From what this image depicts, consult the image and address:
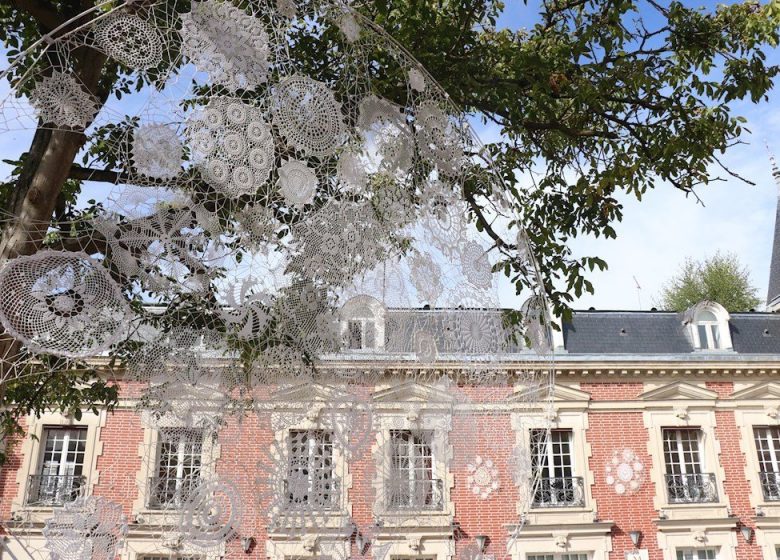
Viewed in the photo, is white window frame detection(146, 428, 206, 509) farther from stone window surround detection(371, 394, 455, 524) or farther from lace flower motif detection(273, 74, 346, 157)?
lace flower motif detection(273, 74, 346, 157)

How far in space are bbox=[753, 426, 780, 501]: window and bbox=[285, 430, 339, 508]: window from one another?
1556 cm

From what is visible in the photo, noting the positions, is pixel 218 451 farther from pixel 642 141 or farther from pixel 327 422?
pixel 642 141

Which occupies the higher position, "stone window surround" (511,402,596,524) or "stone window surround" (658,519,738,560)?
"stone window surround" (511,402,596,524)

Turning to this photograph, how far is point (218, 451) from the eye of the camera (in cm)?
338

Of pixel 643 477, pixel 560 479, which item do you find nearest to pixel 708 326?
pixel 643 477

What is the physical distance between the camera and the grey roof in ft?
56.4

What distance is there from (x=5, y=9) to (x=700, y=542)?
52.1ft

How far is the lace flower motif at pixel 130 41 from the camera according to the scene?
306cm

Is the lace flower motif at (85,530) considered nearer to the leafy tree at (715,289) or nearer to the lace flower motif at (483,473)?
the lace flower motif at (483,473)

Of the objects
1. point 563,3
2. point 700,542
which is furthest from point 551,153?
point 700,542

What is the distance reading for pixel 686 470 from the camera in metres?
16.2

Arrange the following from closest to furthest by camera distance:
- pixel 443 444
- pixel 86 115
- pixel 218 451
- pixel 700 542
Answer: pixel 86 115 → pixel 218 451 → pixel 443 444 → pixel 700 542

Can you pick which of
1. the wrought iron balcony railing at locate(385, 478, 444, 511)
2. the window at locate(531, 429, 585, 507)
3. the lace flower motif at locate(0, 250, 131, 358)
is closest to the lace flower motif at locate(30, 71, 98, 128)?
the lace flower motif at locate(0, 250, 131, 358)

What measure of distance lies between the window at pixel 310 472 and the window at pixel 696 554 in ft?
47.6
